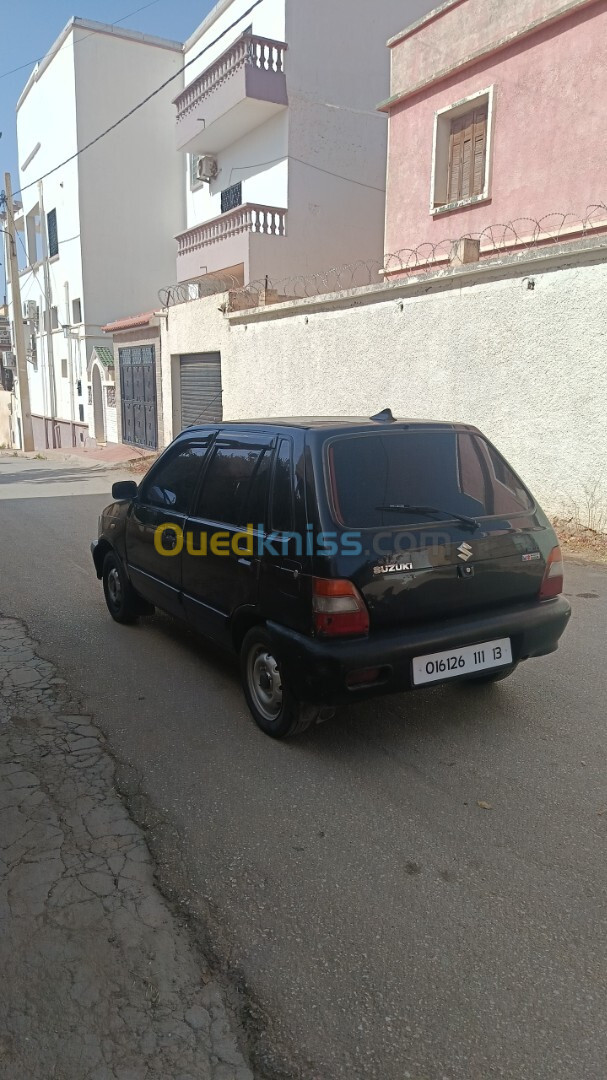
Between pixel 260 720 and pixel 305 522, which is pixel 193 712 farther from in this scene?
pixel 305 522

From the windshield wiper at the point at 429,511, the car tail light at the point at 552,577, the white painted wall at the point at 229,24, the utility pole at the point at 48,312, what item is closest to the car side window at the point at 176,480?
the windshield wiper at the point at 429,511

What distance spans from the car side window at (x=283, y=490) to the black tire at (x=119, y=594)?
2.16m

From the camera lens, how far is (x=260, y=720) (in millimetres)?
3760

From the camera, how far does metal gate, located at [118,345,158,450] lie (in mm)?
19172

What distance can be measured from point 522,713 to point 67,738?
8.06 feet

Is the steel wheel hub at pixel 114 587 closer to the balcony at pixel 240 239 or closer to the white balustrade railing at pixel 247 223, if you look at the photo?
the balcony at pixel 240 239

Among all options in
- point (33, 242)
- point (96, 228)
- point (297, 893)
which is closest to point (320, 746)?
point (297, 893)

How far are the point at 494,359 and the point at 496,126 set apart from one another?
4.82m

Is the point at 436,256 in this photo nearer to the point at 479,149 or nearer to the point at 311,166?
the point at 479,149

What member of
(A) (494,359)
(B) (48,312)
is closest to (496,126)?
(A) (494,359)

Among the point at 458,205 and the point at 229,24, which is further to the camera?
the point at 229,24

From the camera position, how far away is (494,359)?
8.52m

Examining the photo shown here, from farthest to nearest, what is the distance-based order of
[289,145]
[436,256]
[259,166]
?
1. [259,166]
2. [289,145]
3. [436,256]

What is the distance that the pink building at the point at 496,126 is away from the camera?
31.6 ft
